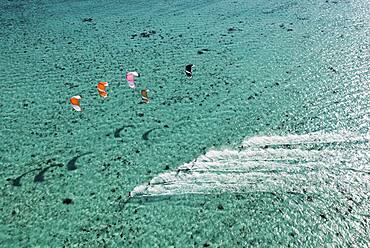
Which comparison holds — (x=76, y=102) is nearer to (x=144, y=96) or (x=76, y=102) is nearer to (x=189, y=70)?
(x=144, y=96)

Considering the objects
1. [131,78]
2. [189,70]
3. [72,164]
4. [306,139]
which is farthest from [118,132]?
[306,139]

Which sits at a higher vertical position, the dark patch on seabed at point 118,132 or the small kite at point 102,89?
the small kite at point 102,89

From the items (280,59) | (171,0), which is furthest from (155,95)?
(171,0)

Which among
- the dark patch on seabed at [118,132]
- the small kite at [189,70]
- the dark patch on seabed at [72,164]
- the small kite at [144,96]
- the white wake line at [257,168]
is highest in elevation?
the small kite at [189,70]

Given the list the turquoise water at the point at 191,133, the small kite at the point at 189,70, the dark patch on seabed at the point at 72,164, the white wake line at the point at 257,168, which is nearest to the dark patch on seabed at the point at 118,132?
the turquoise water at the point at 191,133

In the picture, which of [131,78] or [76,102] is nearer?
[76,102]

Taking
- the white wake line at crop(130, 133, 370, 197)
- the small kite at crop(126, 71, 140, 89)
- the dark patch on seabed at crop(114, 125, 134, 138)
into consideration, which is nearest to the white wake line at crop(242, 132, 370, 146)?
the white wake line at crop(130, 133, 370, 197)

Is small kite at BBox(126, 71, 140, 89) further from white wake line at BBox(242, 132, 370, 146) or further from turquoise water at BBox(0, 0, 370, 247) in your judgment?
white wake line at BBox(242, 132, 370, 146)

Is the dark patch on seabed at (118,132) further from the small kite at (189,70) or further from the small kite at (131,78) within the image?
the small kite at (189,70)
